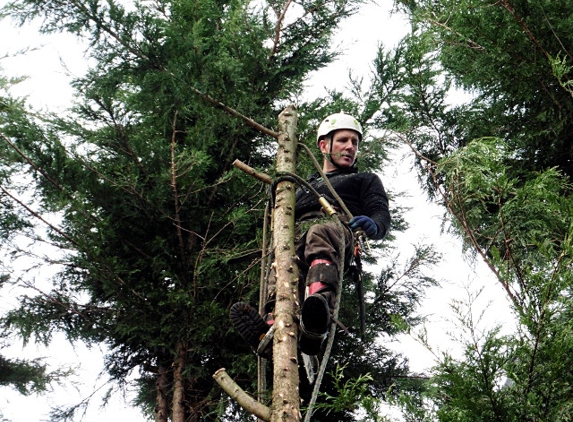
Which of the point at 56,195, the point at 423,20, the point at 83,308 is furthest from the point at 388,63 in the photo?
the point at 83,308

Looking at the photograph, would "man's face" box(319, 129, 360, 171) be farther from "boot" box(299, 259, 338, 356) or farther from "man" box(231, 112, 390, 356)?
"boot" box(299, 259, 338, 356)

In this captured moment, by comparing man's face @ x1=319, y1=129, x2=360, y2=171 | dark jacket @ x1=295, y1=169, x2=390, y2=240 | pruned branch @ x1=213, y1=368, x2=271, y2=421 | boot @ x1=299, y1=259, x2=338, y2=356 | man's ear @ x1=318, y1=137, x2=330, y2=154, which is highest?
man's ear @ x1=318, y1=137, x2=330, y2=154

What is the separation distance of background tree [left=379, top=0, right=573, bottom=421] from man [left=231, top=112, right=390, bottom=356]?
0.56 m

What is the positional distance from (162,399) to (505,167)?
408cm

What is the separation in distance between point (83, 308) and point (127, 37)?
2.65m

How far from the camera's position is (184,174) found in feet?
19.9

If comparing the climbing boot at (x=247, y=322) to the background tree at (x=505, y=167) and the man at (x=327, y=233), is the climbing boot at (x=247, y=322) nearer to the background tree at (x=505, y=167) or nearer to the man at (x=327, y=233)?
the man at (x=327, y=233)

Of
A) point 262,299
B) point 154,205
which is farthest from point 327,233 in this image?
point 154,205

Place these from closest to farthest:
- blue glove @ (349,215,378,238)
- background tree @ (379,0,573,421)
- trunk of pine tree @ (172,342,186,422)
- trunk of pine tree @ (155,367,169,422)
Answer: background tree @ (379,0,573,421) → blue glove @ (349,215,378,238) → trunk of pine tree @ (172,342,186,422) → trunk of pine tree @ (155,367,169,422)

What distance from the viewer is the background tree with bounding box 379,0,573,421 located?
2.76 m

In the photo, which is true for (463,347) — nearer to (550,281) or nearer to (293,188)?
(550,281)

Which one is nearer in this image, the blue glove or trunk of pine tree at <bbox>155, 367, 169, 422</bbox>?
the blue glove

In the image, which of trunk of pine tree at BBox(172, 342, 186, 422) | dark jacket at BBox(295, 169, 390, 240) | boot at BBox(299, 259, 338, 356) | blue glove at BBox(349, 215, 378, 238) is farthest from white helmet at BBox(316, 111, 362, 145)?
trunk of pine tree at BBox(172, 342, 186, 422)

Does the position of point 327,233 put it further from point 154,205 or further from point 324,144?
point 154,205
